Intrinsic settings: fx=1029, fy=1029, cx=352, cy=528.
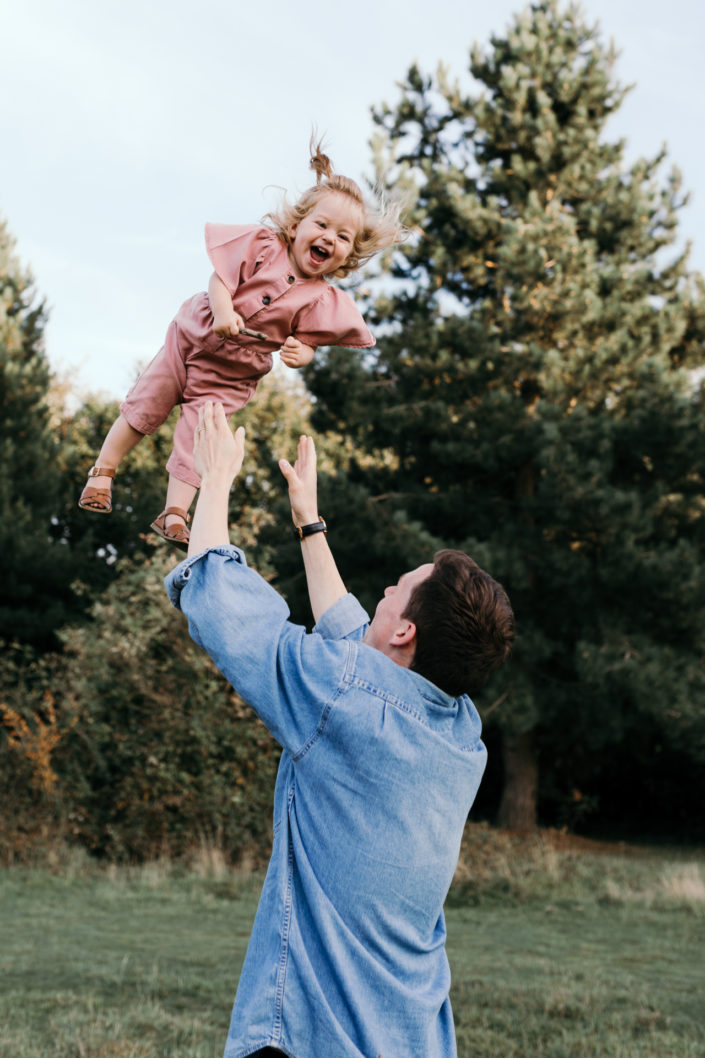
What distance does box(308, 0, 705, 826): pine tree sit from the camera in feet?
45.9

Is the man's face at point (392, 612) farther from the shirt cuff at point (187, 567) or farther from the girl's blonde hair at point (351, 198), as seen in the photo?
the girl's blonde hair at point (351, 198)

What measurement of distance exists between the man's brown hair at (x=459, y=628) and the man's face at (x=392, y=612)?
0.14 feet

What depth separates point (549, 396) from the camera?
48.4ft

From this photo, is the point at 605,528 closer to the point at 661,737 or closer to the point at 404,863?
the point at 661,737

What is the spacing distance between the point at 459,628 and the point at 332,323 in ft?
2.91

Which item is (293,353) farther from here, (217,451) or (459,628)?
(459,628)

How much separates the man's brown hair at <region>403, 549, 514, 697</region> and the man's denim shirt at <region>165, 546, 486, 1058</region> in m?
0.06

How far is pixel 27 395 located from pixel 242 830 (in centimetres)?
690

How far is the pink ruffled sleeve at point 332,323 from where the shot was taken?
2566 mm

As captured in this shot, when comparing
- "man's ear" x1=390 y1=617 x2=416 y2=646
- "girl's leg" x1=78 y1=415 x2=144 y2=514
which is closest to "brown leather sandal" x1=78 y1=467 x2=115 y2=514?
"girl's leg" x1=78 y1=415 x2=144 y2=514

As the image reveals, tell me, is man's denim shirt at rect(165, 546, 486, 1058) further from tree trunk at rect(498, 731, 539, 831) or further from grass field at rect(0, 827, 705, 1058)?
tree trunk at rect(498, 731, 539, 831)

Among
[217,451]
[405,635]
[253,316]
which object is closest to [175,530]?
[217,451]

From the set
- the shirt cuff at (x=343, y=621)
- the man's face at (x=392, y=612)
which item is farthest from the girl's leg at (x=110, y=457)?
the man's face at (x=392, y=612)

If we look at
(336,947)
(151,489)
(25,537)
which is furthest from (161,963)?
(151,489)
